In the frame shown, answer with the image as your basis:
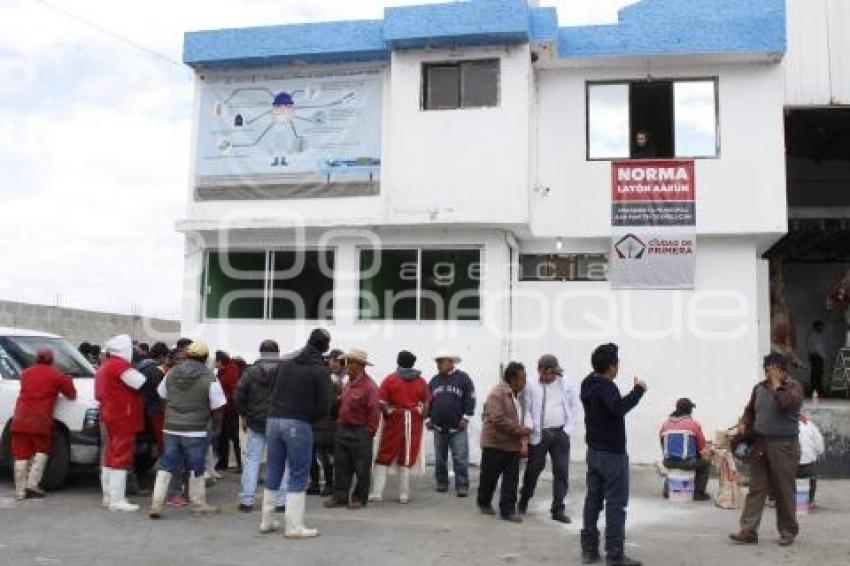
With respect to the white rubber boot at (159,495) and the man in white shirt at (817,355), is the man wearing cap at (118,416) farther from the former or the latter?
the man in white shirt at (817,355)

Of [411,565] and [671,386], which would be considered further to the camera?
[671,386]

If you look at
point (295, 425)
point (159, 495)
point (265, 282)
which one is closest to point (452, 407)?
point (295, 425)

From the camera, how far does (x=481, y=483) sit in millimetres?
9156

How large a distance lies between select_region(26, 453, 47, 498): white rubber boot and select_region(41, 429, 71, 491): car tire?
0.29 metres

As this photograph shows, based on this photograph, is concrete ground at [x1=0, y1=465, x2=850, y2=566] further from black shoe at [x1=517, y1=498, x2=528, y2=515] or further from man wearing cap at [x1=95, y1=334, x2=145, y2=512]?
man wearing cap at [x1=95, y1=334, x2=145, y2=512]

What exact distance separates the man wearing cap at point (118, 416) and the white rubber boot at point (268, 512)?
1780 mm

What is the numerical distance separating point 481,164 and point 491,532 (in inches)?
243

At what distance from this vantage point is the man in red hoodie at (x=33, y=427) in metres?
9.40

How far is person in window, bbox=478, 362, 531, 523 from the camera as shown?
28.7ft

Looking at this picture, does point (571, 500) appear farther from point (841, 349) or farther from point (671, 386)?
point (841, 349)

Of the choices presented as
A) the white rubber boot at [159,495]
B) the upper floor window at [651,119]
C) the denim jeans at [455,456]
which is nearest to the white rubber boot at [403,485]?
the denim jeans at [455,456]

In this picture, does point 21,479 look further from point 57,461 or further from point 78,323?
point 78,323

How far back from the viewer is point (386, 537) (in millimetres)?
7969

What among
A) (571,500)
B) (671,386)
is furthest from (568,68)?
(571,500)
